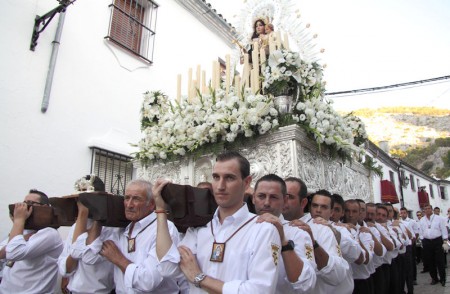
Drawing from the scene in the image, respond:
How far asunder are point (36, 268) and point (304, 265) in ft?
9.76

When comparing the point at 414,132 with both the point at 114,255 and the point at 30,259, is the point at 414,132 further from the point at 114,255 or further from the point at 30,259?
the point at 114,255

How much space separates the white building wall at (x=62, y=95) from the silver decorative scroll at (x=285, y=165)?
2.39 m

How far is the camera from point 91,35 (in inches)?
272

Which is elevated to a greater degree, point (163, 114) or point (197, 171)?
point (163, 114)

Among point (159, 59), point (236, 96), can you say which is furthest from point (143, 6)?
point (236, 96)

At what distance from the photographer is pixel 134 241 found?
2.56 meters

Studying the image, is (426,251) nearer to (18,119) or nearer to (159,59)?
(159,59)

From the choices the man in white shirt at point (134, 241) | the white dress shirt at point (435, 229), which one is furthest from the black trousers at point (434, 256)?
the man in white shirt at point (134, 241)

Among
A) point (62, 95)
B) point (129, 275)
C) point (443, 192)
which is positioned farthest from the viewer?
point (443, 192)

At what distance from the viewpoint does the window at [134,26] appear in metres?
7.60

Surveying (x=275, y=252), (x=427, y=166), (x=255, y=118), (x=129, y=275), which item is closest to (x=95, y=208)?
(x=129, y=275)

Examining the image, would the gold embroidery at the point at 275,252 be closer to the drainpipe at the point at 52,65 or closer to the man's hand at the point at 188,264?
the man's hand at the point at 188,264

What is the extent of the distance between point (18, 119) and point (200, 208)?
470 cm

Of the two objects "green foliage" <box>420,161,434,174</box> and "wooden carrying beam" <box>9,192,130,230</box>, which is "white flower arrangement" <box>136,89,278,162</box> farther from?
"green foliage" <box>420,161,434,174</box>
